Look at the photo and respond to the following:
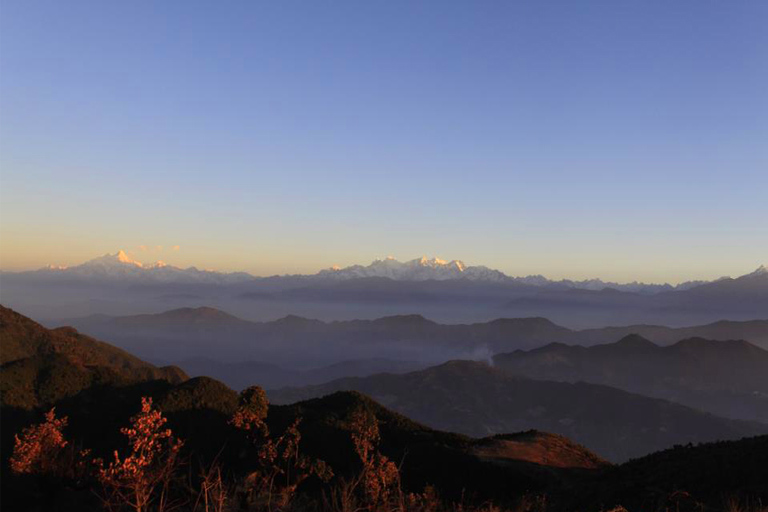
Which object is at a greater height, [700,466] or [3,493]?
[700,466]

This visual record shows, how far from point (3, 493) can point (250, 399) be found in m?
36.2

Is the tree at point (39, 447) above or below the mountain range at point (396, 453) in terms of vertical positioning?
above

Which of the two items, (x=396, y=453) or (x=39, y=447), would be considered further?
(x=396, y=453)

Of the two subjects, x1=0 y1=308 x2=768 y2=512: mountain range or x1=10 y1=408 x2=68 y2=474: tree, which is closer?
x1=10 y1=408 x2=68 y2=474: tree

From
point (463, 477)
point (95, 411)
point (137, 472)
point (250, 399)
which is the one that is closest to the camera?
point (137, 472)

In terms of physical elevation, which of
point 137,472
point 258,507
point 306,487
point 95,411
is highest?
point 137,472

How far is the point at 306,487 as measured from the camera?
6944 centimetres

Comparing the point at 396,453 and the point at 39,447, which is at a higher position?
the point at 39,447

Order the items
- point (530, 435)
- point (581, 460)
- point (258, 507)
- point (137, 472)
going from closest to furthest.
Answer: point (137, 472)
point (258, 507)
point (581, 460)
point (530, 435)

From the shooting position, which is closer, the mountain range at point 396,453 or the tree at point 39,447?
the tree at point 39,447

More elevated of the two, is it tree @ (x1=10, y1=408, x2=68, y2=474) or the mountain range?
tree @ (x1=10, y1=408, x2=68, y2=474)

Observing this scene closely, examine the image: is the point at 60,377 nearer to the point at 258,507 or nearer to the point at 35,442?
the point at 35,442

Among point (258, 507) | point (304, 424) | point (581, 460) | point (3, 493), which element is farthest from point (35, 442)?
point (581, 460)

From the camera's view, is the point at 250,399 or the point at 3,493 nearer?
the point at 3,493
